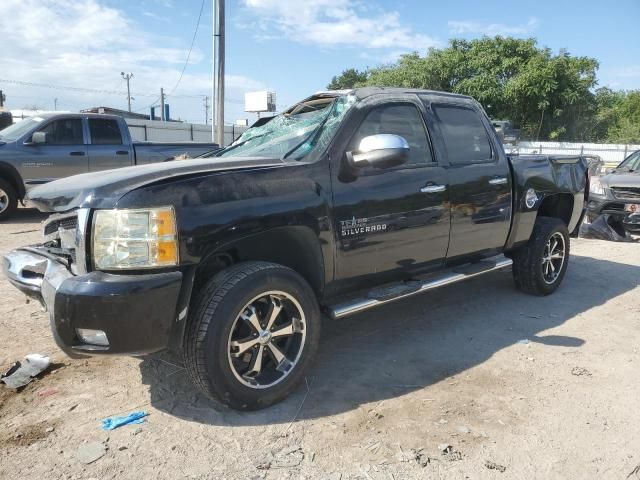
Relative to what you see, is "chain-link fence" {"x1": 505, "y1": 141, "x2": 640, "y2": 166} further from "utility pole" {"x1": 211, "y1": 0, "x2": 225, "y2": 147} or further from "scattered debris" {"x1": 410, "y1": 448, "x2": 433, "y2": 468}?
"scattered debris" {"x1": 410, "y1": 448, "x2": 433, "y2": 468}

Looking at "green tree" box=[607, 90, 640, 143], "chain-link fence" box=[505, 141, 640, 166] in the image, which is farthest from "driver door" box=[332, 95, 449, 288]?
"green tree" box=[607, 90, 640, 143]

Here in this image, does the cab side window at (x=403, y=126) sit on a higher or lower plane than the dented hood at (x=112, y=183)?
higher

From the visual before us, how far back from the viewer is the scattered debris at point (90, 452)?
8.63 feet

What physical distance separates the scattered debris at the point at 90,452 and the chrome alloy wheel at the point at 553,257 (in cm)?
429

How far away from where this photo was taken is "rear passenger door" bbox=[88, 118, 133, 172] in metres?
10.0

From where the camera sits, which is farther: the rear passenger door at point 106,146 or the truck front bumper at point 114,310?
the rear passenger door at point 106,146

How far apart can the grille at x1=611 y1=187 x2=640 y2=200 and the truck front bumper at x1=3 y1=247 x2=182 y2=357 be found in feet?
28.8

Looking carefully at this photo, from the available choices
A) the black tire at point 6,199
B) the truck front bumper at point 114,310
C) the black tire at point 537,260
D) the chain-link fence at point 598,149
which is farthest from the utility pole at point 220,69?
the chain-link fence at point 598,149

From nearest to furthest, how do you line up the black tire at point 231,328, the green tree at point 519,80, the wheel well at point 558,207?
the black tire at point 231,328 < the wheel well at point 558,207 < the green tree at point 519,80

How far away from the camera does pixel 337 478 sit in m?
2.55

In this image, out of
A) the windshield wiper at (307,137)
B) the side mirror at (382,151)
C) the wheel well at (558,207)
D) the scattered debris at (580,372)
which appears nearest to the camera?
the side mirror at (382,151)

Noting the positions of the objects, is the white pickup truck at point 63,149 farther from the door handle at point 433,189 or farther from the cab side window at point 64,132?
the door handle at point 433,189

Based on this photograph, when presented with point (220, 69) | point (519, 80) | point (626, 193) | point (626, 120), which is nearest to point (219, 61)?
point (220, 69)

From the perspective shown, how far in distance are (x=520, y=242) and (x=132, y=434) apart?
3.81m
